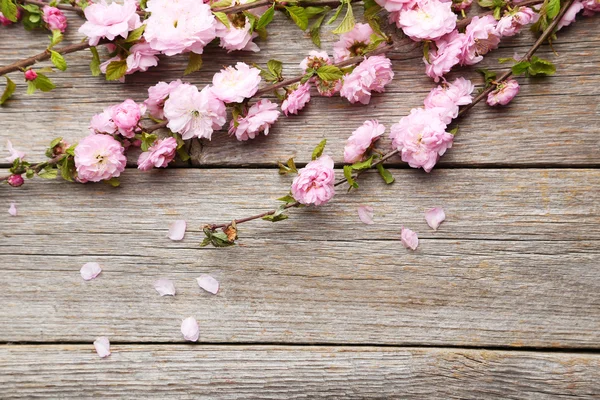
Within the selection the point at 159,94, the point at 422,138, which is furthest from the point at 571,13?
the point at 159,94

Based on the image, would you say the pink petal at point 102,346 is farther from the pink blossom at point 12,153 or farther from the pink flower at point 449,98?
the pink flower at point 449,98

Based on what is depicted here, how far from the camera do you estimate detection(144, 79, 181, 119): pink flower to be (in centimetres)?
94

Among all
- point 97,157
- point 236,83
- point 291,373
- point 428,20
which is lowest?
point 291,373

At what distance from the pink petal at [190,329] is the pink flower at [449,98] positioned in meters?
0.52

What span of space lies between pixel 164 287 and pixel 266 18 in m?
0.47

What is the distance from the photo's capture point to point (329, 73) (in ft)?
2.97

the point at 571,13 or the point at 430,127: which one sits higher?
the point at 571,13

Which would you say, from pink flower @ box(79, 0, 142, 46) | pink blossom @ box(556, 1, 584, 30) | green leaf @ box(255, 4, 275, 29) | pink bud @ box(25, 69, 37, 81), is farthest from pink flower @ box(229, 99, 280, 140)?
pink blossom @ box(556, 1, 584, 30)

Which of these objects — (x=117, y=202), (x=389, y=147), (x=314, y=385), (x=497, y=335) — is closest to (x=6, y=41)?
(x=117, y=202)

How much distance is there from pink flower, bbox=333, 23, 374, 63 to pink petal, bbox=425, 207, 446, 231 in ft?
0.93

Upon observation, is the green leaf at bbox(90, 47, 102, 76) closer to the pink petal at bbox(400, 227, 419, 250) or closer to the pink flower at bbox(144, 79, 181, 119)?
the pink flower at bbox(144, 79, 181, 119)

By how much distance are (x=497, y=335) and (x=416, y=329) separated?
0.13m

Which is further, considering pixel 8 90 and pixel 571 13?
pixel 8 90

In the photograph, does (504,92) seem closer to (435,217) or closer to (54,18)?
(435,217)
